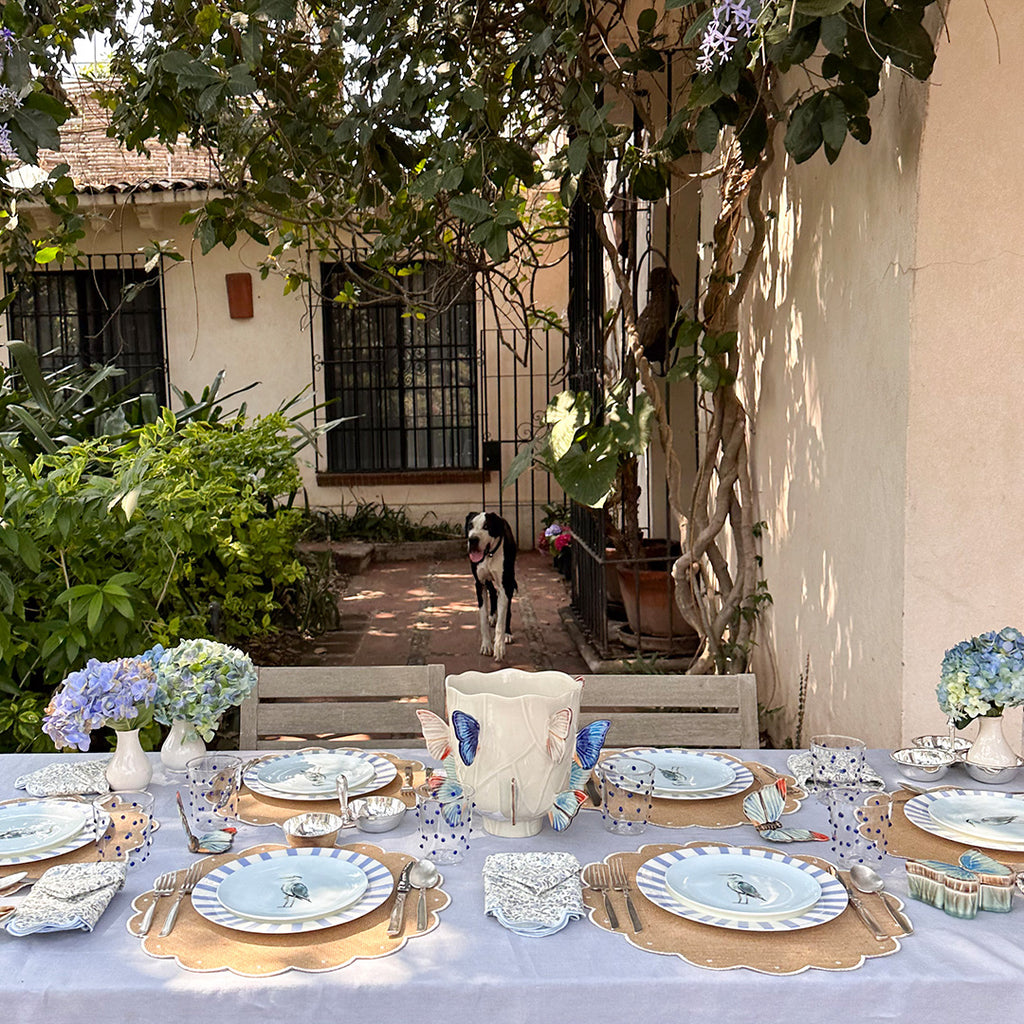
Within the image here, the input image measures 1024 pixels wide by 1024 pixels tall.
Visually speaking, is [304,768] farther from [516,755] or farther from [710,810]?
[710,810]

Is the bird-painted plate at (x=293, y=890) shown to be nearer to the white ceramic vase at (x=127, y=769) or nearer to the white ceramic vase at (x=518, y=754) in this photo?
the white ceramic vase at (x=518, y=754)

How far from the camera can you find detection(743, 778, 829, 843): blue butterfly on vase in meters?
1.65

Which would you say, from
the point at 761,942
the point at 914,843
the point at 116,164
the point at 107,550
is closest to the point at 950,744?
the point at 914,843

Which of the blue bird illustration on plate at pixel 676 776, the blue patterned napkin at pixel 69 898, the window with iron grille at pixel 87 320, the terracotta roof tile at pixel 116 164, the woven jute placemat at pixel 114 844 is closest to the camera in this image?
the blue patterned napkin at pixel 69 898

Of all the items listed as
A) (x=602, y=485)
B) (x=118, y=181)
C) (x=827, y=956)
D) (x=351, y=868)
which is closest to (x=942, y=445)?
(x=602, y=485)

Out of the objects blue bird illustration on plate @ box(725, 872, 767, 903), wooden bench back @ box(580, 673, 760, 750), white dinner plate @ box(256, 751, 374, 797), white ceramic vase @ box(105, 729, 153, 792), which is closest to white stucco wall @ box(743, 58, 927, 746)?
wooden bench back @ box(580, 673, 760, 750)

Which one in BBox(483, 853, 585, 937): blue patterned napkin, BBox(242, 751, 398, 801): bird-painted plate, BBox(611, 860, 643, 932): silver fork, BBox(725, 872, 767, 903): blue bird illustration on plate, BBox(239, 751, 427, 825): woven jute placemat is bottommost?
BBox(239, 751, 427, 825): woven jute placemat

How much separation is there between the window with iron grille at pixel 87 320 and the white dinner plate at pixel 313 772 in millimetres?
7916

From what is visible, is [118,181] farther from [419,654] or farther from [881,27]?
[881,27]

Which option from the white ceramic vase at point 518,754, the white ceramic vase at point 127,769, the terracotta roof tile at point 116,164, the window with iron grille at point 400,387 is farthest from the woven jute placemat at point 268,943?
the window with iron grille at point 400,387

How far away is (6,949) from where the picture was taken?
4.27ft

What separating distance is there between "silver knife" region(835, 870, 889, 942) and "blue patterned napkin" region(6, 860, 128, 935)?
1.01m

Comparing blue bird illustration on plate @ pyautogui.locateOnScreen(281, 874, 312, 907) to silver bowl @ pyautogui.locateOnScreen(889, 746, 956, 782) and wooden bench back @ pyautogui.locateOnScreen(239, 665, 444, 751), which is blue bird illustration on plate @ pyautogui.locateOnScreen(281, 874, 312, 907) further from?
silver bowl @ pyautogui.locateOnScreen(889, 746, 956, 782)

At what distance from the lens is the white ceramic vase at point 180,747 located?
1.96 meters
